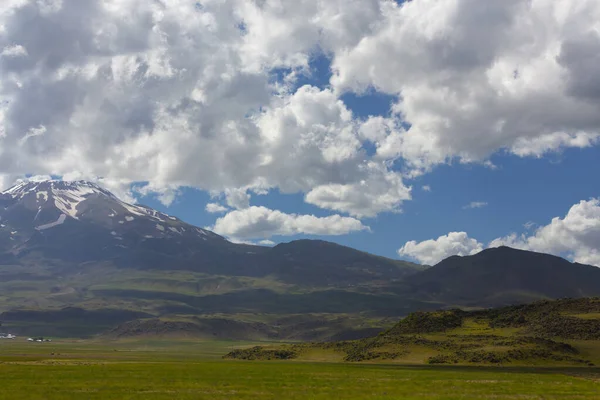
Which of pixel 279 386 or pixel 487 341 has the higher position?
pixel 487 341

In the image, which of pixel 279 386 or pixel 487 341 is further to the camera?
pixel 487 341

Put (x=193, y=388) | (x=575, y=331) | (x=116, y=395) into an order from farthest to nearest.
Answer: (x=575, y=331)
(x=193, y=388)
(x=116, y=395)

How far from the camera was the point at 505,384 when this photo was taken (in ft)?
245

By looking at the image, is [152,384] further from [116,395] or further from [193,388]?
[116,395]

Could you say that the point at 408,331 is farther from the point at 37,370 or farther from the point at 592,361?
the point at 37,370

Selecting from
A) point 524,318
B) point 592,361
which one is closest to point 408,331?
point 524,318

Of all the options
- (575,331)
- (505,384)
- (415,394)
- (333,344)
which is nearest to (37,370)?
(415,394)

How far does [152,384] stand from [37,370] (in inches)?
1331

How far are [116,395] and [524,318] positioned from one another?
5242 inches

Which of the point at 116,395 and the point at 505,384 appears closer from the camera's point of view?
the point at 116,395

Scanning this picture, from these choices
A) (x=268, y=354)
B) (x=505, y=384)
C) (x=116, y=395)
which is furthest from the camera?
(x=268, y=354)

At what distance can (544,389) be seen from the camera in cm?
6894

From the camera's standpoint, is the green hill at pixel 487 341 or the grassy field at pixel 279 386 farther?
the green hill at pixel 487 341

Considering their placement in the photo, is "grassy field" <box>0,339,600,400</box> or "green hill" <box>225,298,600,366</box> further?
"green hill" <box>225,298,600,366</box>
